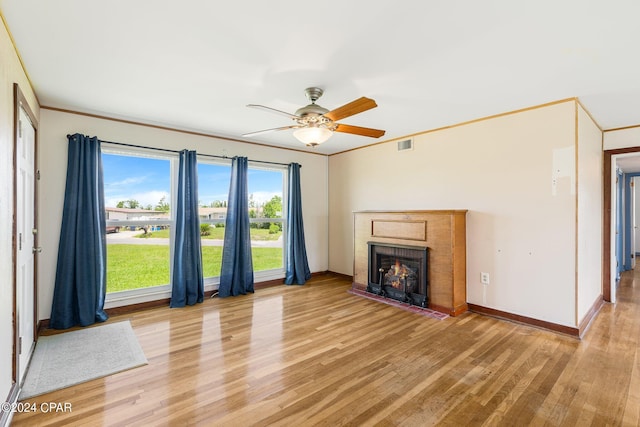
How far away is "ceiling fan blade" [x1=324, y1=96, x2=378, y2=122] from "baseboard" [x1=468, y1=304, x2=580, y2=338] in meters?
2.96

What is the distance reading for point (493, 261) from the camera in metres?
3.70

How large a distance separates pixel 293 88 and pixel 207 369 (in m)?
2.55

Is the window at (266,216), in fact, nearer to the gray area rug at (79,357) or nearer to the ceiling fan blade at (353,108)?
the gray area rug at (79,357)

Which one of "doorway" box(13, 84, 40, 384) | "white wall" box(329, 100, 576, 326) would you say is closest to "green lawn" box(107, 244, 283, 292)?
"doorway" box(13, 84, 40, 384)

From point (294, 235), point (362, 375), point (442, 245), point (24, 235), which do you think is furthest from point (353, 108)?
point (294, 235)

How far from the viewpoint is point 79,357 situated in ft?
8.82

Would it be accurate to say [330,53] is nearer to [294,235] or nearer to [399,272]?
[399,272]

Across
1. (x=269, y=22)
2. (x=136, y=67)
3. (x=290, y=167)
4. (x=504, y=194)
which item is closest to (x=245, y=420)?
(x=269, y=22)

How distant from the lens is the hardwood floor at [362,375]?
6.39 feet

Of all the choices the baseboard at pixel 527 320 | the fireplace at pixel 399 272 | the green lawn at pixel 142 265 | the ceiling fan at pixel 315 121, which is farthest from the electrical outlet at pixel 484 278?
the green lawn at pixel 142 265

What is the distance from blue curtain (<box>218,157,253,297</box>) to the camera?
458cm

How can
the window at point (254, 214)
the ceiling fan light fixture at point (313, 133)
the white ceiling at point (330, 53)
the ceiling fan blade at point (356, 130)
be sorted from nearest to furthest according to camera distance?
the white ceiling at point (330, 53) < the ceiling fan light fixture at point (313, 133) < the ceiling fan blade at point (356, 130) < the window at point (254, 214)

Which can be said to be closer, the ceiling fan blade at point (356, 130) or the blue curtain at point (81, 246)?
the ceiling fan blade at point (356, 130)

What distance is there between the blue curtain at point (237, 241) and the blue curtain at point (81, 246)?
1.51 metres
